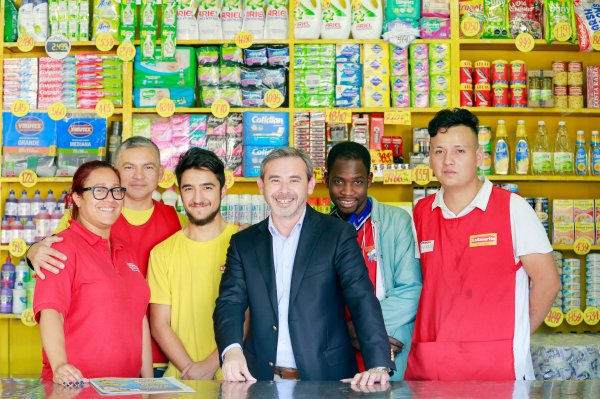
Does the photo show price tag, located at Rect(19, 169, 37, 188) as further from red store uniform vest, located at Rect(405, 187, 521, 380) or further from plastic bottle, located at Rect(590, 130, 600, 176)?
plastic bottle, located at Rect(590, 130, 600, 176)

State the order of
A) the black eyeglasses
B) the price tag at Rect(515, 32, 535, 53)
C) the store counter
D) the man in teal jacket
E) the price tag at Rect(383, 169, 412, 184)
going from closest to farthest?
the store counter < the black eyeglasses < the man in teal jacket < the price tag at Rect(383, 169, 412, 184) < the price tag at Rect(515, 32, 535, 53)

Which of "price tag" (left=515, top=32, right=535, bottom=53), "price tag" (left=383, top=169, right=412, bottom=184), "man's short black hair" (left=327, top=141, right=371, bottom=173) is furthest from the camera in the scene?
"price tag" (left=515, top=32, right=535, bottom=53)

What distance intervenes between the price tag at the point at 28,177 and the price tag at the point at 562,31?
336 centimetres

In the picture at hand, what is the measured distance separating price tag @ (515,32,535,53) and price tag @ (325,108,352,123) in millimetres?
1124

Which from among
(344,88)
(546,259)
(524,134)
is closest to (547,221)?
(524,134)

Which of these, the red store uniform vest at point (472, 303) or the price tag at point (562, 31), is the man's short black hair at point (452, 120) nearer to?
the red store uniform vest at point (472, 303)

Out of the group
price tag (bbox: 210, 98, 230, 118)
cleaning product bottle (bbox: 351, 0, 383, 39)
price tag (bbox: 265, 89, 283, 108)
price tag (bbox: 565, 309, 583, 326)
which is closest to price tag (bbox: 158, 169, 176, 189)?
price tag (bbox: 210, 98, 230, 118)

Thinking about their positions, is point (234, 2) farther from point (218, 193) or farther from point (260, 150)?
point (218, 193)

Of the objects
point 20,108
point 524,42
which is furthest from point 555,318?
point 20,108

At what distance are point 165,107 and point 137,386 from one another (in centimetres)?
286

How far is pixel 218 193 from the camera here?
10.6 ft

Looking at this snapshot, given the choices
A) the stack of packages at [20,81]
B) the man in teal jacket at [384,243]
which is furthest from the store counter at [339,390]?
the stack of packages at [20,81]

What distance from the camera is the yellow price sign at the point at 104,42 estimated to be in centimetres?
490

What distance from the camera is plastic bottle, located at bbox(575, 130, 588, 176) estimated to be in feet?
16.2
